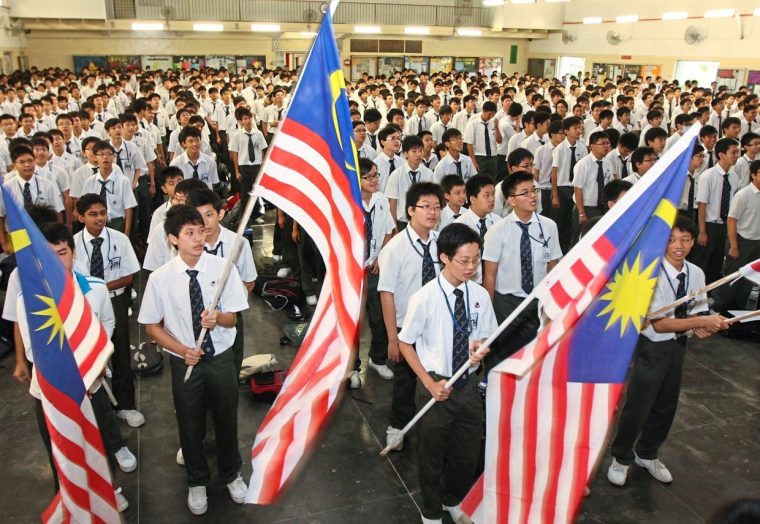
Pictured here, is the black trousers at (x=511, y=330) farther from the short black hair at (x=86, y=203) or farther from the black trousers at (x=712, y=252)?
the black trousers at (x=712, y=252)

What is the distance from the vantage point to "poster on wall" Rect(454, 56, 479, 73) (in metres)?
25.4

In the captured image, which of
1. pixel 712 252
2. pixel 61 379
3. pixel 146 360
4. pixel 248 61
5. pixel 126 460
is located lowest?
pixel 126 460

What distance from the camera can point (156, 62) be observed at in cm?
2233

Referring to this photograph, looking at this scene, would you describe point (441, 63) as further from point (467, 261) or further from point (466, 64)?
point (467, 261)

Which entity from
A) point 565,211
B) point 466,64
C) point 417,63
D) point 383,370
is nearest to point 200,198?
point 383,370

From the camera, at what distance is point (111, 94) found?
14.4 meters

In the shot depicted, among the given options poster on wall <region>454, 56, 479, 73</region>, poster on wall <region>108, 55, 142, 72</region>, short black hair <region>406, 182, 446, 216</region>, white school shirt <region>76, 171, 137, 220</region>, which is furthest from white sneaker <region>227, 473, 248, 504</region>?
poster on wall <region>454, 56, 479, 73</region>

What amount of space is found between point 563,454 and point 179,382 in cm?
209

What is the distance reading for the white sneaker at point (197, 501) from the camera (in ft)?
12.2

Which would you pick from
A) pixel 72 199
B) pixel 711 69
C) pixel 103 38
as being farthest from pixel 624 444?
pixel 103 38

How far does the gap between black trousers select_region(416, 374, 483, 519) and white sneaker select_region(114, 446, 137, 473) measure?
189 centimetres

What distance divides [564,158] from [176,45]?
18.5 meters

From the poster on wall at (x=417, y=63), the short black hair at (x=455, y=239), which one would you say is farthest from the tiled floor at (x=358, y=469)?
the poster on wall at (x=417, y=63)

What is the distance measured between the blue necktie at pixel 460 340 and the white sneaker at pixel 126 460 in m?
2.20
